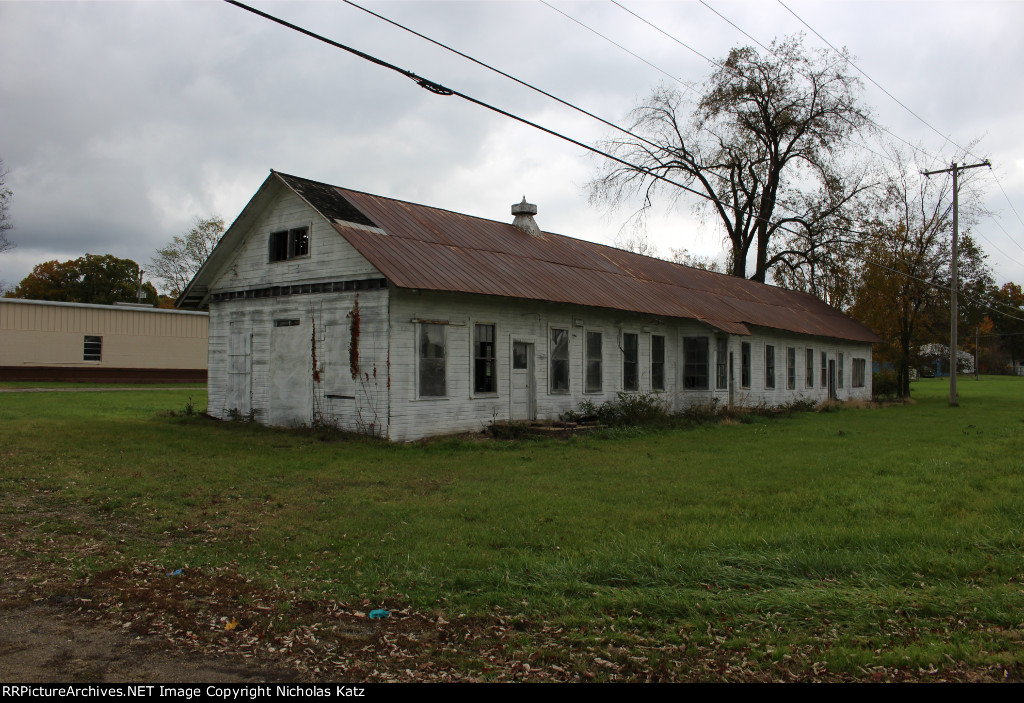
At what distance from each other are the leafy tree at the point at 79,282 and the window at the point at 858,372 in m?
53.1

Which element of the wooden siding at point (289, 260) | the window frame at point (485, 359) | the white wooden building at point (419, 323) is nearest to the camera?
the white wooden building at point (419, 323)

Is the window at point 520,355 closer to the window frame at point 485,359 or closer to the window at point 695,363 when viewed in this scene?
the window frame at point 485,359

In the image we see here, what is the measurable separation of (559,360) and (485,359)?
2580 millimetres

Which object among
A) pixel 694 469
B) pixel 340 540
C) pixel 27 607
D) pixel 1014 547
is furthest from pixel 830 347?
pixel 27 607

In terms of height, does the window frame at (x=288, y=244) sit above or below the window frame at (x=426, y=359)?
above

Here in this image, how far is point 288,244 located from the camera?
17453 millimetres

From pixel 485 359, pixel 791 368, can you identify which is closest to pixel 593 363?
pixel 485 359

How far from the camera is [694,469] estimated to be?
1179cm

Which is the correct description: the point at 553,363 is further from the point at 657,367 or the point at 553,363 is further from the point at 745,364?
the point at 745,364

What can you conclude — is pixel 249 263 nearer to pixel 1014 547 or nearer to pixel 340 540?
pixel 340 540

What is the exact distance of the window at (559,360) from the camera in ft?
61.7

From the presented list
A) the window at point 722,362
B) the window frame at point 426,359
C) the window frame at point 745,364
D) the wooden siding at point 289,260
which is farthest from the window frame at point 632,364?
the wooden siding at point 289,260

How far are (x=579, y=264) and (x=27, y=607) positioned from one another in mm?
19138
